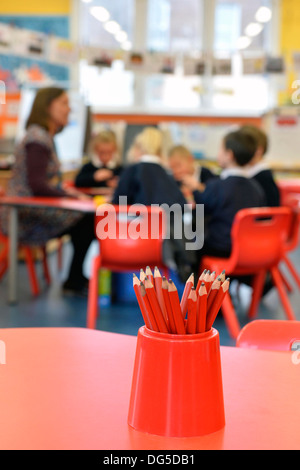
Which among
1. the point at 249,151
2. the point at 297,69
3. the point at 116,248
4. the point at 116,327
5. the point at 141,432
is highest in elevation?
the point at 297,69

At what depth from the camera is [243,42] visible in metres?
9.41

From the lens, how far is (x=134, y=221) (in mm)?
Answer: 3125

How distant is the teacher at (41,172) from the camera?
3883 mm

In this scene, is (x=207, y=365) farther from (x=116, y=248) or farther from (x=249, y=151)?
(x=249, y=151)

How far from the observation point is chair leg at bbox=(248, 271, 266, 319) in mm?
3475

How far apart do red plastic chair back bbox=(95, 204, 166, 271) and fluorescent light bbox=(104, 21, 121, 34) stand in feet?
22.5

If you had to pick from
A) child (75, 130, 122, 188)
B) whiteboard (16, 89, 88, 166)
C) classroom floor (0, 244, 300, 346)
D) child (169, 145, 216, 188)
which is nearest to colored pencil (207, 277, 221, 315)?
classroom floor (0, 244, 300, 346)

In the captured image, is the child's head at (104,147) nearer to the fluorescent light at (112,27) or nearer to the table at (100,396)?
the table at (100,396)

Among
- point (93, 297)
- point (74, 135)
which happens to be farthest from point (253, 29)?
point (93, 297)

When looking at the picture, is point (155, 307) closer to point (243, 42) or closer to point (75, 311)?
point (75, 311)

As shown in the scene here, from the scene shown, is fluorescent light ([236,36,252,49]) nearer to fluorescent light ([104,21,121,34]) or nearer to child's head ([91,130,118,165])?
fluorescent light ([104,21,121,34])

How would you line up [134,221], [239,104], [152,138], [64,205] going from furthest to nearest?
[239,104] < [152,138] < [64,205] < [134,221]

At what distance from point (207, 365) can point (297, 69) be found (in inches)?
299

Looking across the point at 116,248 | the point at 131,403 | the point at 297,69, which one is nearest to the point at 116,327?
the point at 116,248
